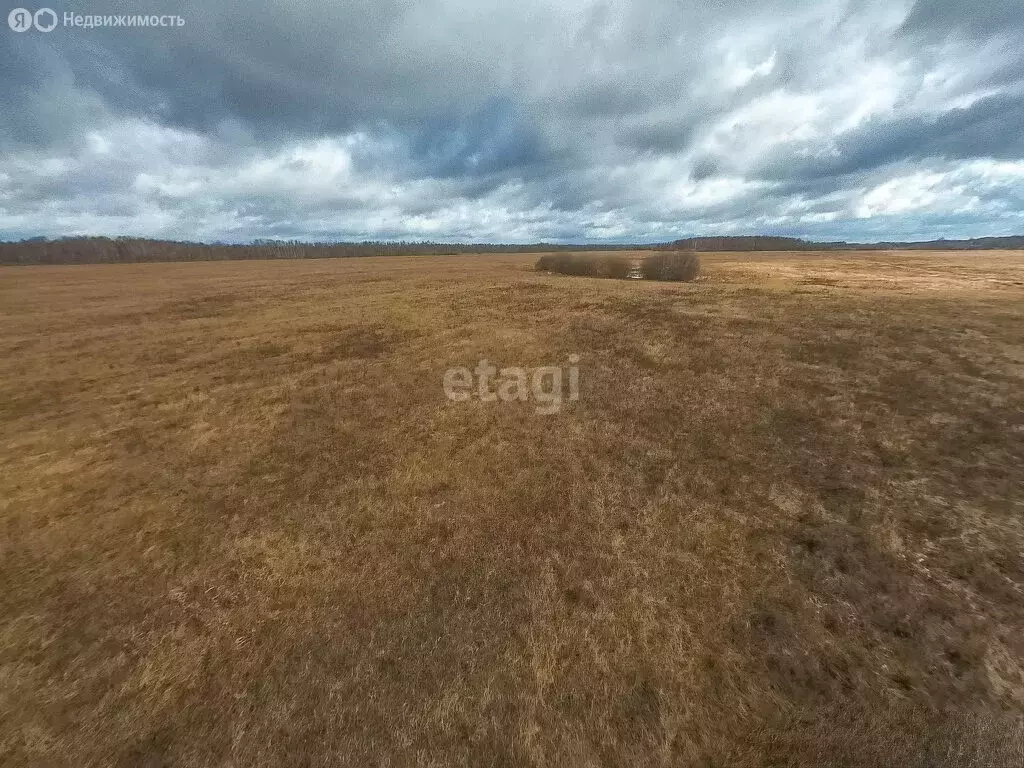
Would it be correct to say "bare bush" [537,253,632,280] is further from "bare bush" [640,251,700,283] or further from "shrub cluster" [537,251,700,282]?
"bare bush" [640,251,700,283]

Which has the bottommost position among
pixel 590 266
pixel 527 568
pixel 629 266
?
pixel 527 568

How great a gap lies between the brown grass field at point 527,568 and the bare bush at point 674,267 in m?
39.6

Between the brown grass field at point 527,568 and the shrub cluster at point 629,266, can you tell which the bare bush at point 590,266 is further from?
the brown grass field at point 527,568

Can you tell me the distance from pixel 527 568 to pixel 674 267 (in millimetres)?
55812

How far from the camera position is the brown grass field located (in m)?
5.89

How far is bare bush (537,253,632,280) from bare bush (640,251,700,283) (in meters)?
4.15

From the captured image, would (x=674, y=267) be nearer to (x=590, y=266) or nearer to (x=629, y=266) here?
(x=629, y=266)

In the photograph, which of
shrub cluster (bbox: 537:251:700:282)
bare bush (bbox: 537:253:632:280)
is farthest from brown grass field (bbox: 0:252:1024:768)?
bare bush (bbox: 537:253:632:280)

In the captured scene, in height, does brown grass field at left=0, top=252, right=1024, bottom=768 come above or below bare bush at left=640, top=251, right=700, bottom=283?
below

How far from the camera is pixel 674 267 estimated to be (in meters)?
56.5

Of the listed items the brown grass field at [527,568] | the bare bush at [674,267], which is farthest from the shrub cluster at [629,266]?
the brown grass field at [527,568]

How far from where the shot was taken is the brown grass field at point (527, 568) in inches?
232

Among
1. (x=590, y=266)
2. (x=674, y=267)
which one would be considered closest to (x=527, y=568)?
(x=674, y=267)

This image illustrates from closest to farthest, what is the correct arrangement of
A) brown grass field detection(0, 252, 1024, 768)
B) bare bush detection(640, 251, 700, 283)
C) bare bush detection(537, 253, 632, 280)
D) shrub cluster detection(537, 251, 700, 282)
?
brown grass field detection(0, 252, 1024, 768), bare bush detection(640, 251, 700, 283), shrub cluster detection(537, 251, 700, 282), bare bush detection(537, 253, 632, 280)
